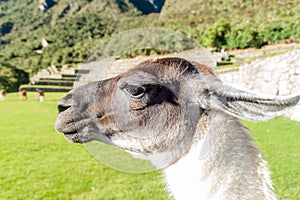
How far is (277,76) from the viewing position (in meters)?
13.7

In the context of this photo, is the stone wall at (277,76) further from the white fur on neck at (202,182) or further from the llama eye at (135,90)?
the llama eye at (135,90)

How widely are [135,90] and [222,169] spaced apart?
591 millimetres

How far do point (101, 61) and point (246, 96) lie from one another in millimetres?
968

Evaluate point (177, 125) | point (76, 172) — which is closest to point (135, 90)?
point (177, 125)

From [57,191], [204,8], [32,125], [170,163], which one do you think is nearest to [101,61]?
[170,163]

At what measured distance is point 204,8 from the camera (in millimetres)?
77938

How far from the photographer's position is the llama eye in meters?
1.77

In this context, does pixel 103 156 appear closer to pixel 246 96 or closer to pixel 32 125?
pixel 246 96

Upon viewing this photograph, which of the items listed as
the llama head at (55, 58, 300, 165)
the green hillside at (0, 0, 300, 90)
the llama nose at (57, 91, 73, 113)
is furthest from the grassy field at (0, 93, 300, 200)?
the green hillside at (0, 0, 300, 90)

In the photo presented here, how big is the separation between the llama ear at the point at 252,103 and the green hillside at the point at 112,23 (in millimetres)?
31180

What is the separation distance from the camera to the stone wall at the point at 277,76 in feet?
42.3

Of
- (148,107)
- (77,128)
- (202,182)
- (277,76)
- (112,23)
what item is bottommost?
(112,23)

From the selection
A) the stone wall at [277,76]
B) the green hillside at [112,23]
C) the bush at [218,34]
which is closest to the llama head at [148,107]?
the stone wall at [277,76]

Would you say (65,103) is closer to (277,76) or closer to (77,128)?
(77,128)
